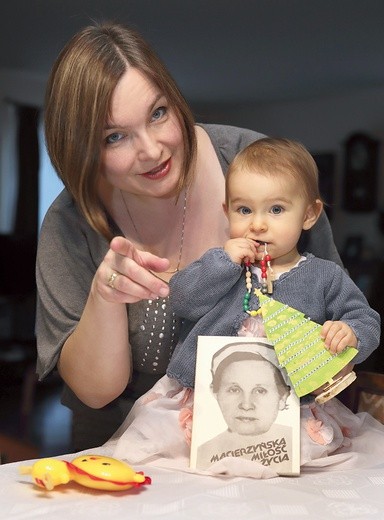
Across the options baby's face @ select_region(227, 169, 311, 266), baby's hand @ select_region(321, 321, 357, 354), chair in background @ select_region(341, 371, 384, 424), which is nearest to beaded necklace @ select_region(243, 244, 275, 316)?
baby's face @ select_region(227, 169, 311, 266)

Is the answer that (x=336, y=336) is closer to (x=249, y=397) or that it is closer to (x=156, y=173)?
(x=249, y=397)

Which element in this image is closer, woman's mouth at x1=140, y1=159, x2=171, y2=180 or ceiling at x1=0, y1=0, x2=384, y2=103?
woman's mouth at x1=140, y1=159, x2=171, y2=180

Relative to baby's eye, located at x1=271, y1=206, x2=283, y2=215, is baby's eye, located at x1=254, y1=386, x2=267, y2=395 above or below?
below

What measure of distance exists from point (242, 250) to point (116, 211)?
0.34 m

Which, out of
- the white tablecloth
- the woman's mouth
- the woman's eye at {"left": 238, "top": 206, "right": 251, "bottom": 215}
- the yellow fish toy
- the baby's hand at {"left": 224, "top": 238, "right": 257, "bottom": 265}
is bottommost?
the white tablecloth

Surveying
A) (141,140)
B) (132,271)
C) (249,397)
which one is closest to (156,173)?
(141,140)

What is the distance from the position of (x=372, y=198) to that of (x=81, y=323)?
681 mm

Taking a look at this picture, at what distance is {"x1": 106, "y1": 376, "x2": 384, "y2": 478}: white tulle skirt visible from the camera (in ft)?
4.11

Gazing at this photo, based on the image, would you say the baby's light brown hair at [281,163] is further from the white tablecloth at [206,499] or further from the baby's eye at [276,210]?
the white tablecloth at [206,499]

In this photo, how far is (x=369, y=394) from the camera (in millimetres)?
1582

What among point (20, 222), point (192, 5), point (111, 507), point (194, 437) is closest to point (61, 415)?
point (20, 222)

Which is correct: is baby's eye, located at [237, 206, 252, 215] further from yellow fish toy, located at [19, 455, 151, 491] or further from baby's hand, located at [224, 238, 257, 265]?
yellow fish toy, located at [19, 455, 151, 491]

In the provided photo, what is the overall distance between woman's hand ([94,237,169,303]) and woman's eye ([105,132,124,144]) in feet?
0.89

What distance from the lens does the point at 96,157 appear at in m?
1.35
